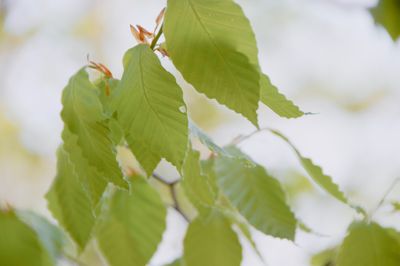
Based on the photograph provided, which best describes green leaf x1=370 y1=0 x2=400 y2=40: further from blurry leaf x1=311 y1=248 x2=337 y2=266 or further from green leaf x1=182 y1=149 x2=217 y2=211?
blurry leaf x1=311 y1=248 x2=337 y2=266

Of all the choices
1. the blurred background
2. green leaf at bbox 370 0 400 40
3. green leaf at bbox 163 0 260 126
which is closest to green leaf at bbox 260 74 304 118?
green leaf at bbox 163 0 260 126

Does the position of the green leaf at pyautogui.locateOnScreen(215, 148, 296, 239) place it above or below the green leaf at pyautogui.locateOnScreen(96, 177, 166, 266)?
above

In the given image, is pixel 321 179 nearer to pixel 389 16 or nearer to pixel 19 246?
pixel 389 16

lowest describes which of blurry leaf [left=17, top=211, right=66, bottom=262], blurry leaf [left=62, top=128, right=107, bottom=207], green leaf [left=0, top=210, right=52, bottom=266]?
blurry leaf [left=17, top=211, right=66, bottom=262]

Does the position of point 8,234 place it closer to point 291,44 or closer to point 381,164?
point 381,164

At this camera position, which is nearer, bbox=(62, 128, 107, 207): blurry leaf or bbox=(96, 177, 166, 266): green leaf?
bbox=(62, 128, 107, 207): blurry leaf

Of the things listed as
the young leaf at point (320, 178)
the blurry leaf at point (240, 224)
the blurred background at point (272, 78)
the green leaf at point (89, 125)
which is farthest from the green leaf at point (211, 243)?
the blurred background at point (272, 78)

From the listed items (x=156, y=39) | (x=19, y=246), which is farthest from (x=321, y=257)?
(x=156, y=39)
